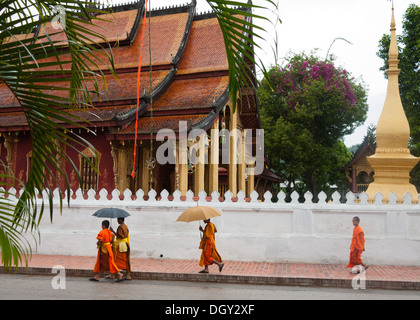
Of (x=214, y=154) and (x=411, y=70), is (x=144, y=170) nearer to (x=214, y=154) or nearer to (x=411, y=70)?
(x=214, y=154)

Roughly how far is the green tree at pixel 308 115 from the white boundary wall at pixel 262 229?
15.6m

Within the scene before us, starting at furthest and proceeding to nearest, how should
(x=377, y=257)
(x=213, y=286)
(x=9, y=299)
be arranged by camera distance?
1. (x=377, y=257)
2. (x=213, y=286)
3. (x=9, y=299)

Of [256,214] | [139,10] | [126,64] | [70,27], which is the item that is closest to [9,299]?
[70,27]

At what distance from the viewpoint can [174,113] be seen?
13484 mm

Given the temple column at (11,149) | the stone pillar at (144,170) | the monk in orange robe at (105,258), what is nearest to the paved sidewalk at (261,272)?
the monk in orange robe at (105,258)

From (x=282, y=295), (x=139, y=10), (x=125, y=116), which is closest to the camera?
(x=282, y=295)

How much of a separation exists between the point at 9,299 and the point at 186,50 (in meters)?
12.4

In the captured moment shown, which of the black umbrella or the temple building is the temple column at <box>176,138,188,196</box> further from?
the black umbrella

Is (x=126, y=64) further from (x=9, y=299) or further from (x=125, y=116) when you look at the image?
(x=9, y=299)

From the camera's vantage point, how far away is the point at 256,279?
764 cm

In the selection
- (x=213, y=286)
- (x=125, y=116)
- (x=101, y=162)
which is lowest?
(x=213, y=286)

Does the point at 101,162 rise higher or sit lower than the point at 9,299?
higher

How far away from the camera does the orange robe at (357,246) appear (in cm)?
802

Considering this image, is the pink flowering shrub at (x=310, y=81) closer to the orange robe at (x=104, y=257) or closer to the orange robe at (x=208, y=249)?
the orange robe at (x=208, y=249)
